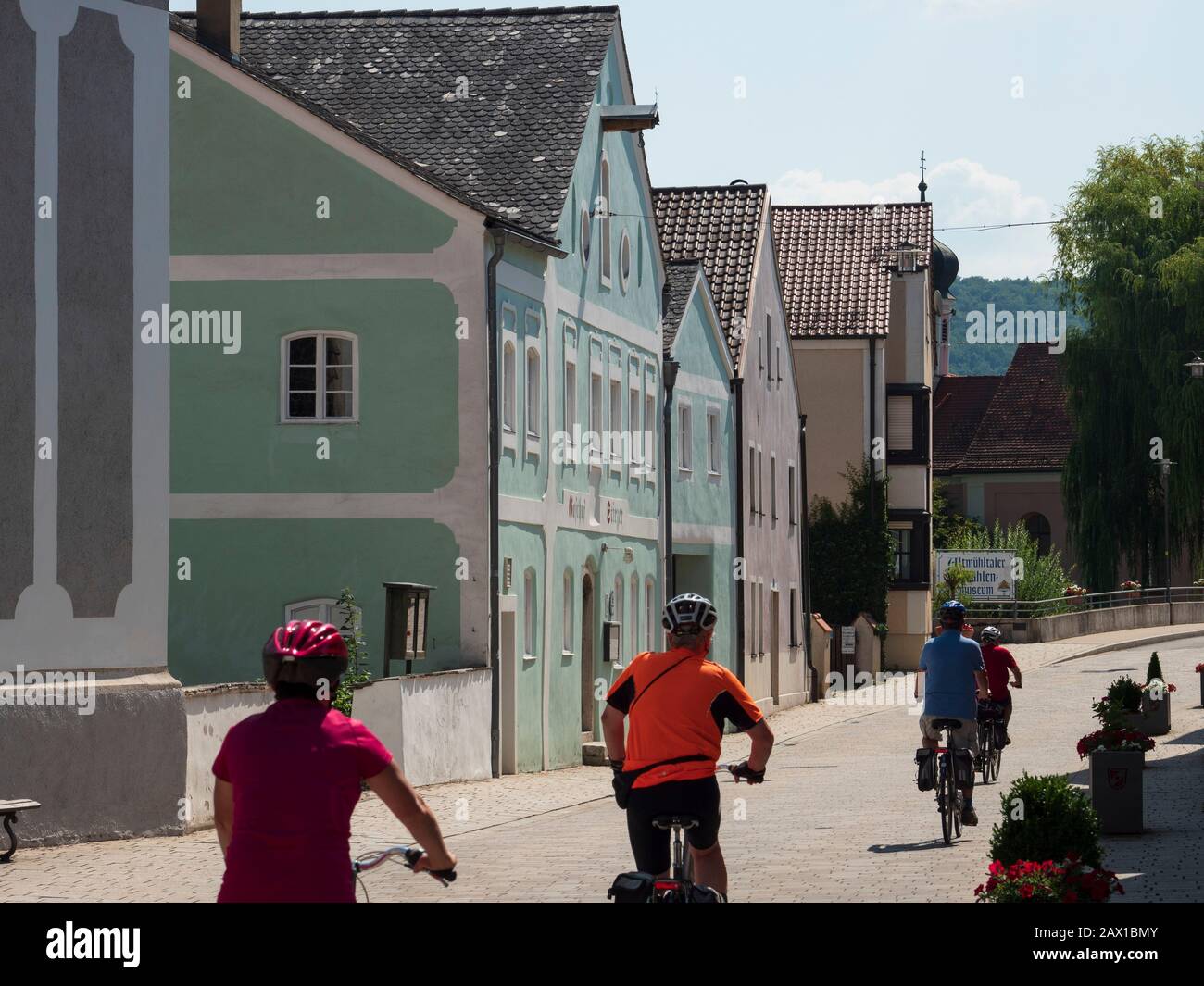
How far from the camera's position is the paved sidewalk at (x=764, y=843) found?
14.5 meters

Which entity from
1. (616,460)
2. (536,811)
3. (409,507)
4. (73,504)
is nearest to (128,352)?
(73,504)

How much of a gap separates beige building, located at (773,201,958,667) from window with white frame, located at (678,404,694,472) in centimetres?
1585

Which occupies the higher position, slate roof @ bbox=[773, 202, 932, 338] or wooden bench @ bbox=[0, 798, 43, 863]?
slate roof @ bbox=[773, 202, 932, 338]

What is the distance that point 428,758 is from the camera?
24688 mm

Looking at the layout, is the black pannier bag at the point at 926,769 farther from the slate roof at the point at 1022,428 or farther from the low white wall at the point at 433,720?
the slate roof at the point at 1022,428

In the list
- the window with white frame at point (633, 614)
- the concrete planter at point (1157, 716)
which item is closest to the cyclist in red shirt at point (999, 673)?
the concrete planter at point (1157, 716)

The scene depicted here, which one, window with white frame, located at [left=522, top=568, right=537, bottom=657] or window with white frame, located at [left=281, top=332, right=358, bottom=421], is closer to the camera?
window with white frame, located at [left=281, top=332, right=358, bottom=421]

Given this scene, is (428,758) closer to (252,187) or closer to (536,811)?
(536,811)

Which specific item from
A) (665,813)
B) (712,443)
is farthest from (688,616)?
(712,443)

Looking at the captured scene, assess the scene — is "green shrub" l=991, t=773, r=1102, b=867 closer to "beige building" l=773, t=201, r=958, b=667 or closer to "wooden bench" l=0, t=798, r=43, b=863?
"wooden bench" l=0, t=798, r=43, b=863

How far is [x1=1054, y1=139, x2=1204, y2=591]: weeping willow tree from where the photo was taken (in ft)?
197

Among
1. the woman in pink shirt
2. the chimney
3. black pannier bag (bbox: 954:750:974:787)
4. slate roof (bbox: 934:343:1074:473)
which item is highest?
the chimney

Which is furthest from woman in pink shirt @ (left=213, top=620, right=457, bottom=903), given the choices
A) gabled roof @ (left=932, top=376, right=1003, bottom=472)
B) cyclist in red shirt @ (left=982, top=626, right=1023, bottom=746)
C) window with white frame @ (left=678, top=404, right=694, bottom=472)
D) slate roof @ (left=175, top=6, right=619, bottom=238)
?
gabled roof @ (left=932, top=376, right=1003, bottom=472)
